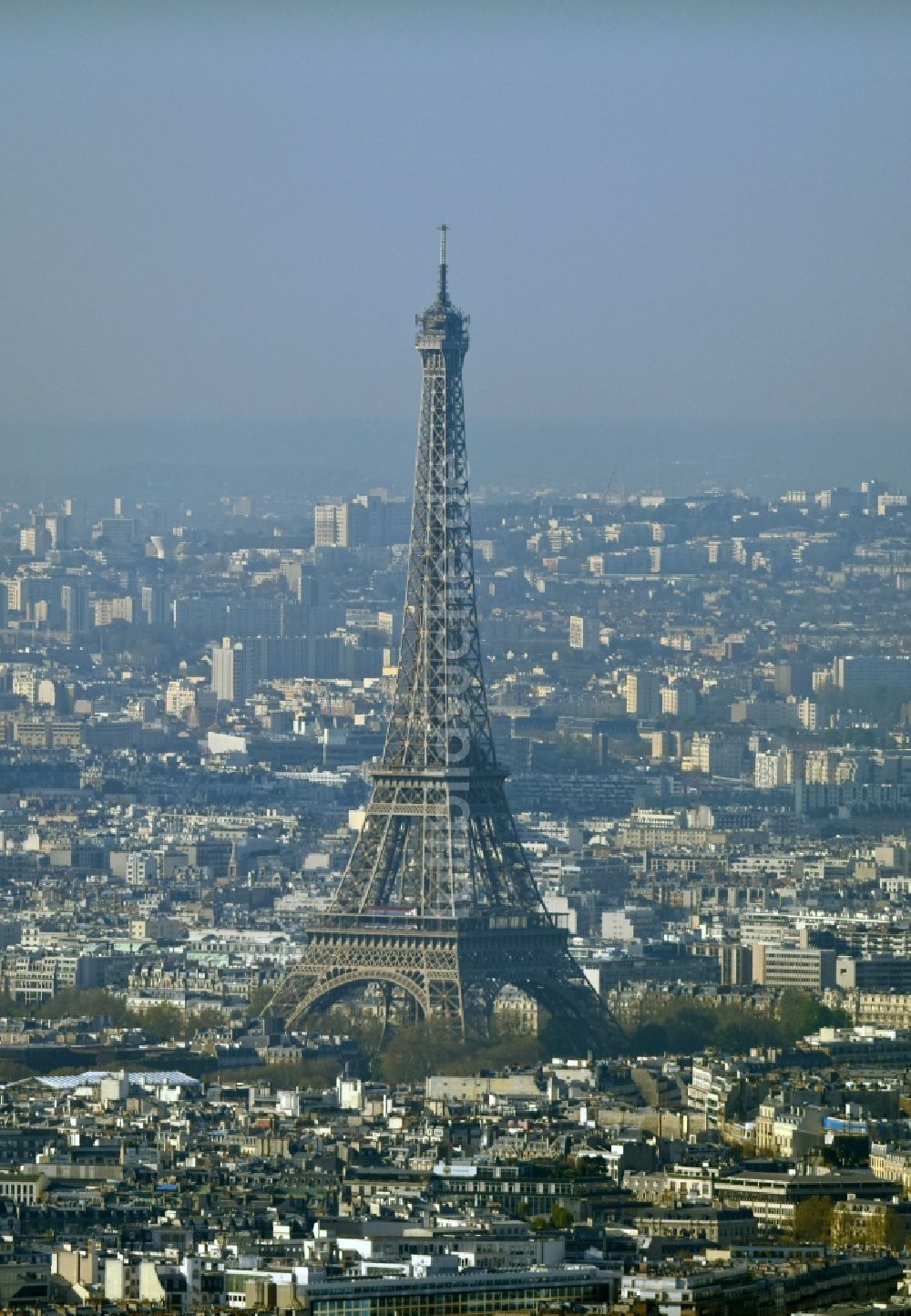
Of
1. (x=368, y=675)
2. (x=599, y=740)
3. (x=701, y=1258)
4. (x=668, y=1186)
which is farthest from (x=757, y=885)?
(x=701, y=1258)

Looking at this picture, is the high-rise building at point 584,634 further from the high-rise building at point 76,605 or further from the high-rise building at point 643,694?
the high-rise building at point 76,605

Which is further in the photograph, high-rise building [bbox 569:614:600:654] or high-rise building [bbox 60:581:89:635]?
high-rise building [bbox 60:581:89:635]

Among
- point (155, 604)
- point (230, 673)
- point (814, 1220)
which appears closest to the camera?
point (814, 1220)

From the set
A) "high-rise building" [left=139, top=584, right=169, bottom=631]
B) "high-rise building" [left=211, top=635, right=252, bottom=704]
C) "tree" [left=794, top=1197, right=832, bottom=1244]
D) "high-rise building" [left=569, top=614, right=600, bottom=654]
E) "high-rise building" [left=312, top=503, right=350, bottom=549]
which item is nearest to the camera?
"tree" [left=794, top=1197, right=832, bottom=1244]

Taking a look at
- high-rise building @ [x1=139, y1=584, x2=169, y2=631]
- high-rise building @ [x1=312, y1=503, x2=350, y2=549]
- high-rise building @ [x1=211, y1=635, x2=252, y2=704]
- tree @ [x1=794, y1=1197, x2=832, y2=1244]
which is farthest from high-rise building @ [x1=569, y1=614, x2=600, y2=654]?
tree @ [x1=794, y1=1197, x2=832, y2=1244]

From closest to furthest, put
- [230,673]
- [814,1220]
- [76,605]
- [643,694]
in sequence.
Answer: [814,1220] → [643,694] → [230,673] → [76,605]

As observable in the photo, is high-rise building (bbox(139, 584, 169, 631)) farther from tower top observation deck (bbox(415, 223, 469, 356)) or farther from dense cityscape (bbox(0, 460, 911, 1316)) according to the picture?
tower top observation deck (bbox(415, 223, 469, 356))

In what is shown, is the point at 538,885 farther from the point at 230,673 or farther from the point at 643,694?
the point at 230,673

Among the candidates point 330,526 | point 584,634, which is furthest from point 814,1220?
point 330,526
